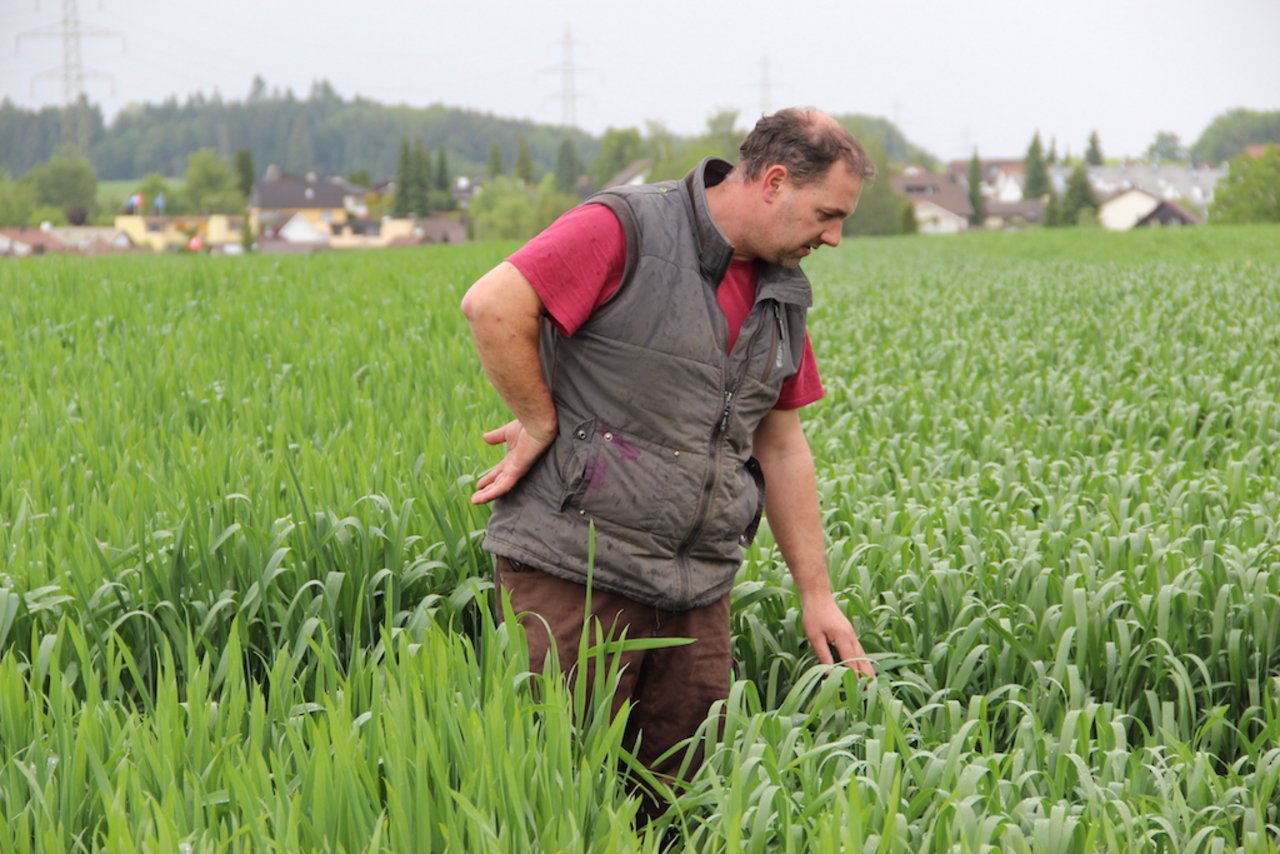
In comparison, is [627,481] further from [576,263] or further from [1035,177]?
[1035,177]

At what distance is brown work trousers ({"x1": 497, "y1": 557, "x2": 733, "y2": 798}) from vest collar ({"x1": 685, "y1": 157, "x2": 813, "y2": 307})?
84 cm

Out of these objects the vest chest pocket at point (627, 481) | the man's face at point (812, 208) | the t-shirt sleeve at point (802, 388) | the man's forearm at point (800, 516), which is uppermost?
the man's face at point (812, 208)

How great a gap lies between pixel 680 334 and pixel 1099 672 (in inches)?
70.8

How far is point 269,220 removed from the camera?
12169cm

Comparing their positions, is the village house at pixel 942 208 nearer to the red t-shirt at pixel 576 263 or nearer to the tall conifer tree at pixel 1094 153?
the tall conifer tree at pixel 1094 153

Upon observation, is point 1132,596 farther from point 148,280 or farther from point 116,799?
point 148,280

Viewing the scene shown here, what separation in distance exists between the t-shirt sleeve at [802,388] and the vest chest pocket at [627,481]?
44 cm

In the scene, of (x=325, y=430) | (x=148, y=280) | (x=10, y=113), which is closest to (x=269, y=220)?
(x=10, y=113)

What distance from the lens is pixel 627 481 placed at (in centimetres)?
336

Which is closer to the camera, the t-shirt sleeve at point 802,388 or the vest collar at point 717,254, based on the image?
the vest collar at point 717,254

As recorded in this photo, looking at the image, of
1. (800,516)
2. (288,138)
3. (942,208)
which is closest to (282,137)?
(288,138)

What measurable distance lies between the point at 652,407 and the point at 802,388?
1.72ft

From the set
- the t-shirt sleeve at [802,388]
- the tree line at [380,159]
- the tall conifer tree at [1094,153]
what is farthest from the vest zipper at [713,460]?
the tall conifer tree at [1094,153]

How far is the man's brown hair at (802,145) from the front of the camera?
3.19 metres
